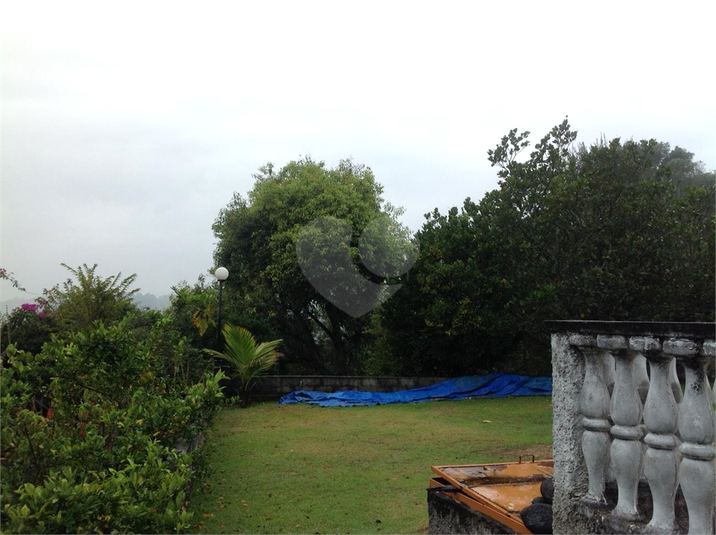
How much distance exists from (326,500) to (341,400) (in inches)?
286

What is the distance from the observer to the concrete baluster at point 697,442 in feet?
6.75

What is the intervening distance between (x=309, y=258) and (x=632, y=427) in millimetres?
16443

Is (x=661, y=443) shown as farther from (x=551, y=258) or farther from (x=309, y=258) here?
(x=309, y=258)

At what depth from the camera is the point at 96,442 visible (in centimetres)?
344

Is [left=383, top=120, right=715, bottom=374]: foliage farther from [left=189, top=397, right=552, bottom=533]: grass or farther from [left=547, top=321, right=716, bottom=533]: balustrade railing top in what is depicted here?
[left=547, top=321, right=716, bottom=533]: balustrade railing top

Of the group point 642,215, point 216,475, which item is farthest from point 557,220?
point 216,475

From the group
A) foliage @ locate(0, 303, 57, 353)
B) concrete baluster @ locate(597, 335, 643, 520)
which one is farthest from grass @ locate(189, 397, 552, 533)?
foliage @ locate(0, 303, 57, 353)

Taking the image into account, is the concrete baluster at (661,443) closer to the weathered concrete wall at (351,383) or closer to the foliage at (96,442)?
the foliage at (96,442)

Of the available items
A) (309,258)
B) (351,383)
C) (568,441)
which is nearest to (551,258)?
(351,383)

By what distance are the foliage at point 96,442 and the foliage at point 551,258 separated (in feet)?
26.5

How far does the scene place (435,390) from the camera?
1336cm

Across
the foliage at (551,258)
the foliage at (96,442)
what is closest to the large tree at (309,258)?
the foliage at (551,258)

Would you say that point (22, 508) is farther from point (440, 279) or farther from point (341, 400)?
point (440, 279)

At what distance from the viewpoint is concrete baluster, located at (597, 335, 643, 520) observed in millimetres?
2332
